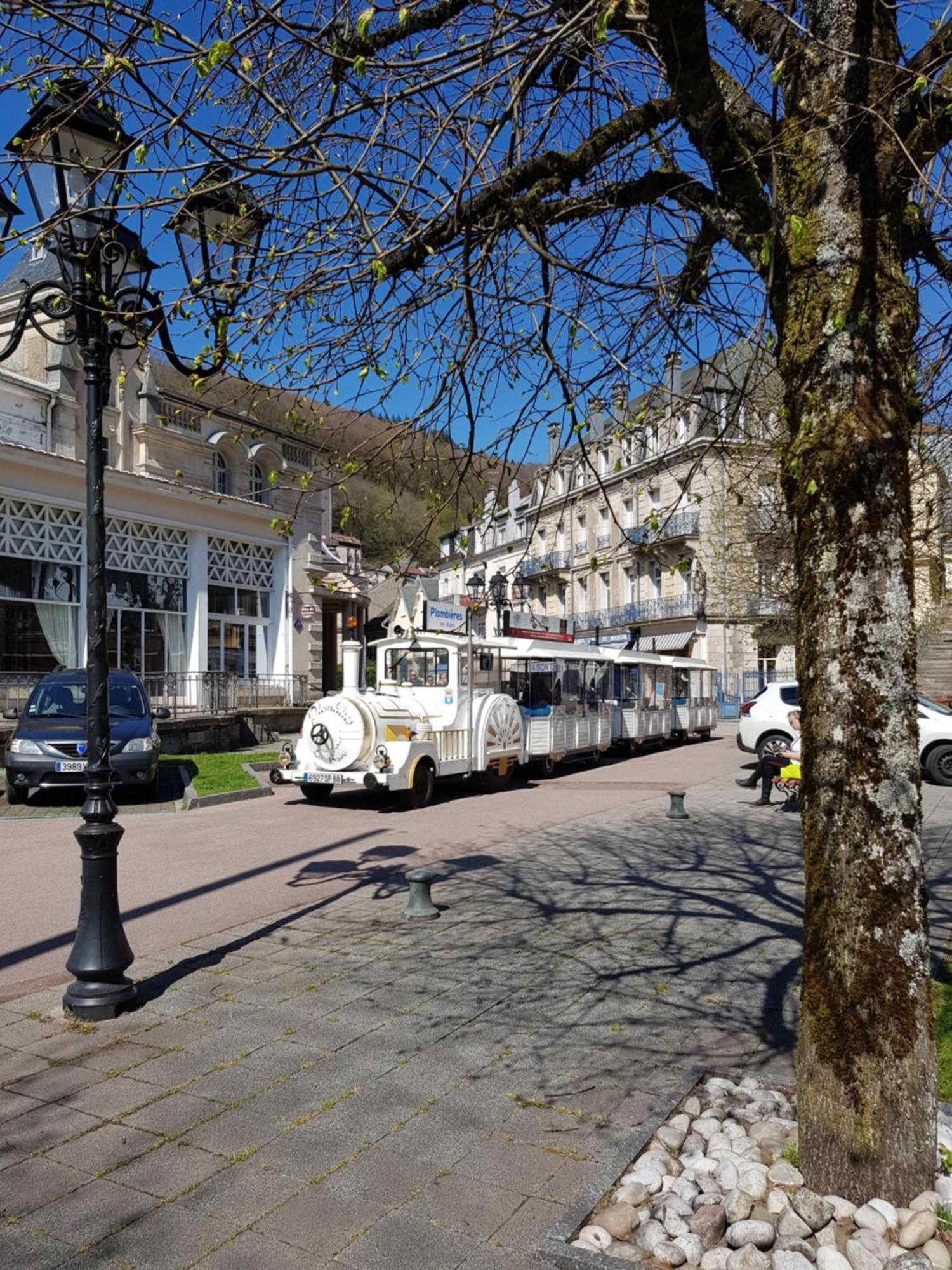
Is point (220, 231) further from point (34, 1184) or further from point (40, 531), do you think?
point (40, 531)

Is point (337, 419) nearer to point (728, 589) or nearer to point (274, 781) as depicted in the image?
point (274, 781)

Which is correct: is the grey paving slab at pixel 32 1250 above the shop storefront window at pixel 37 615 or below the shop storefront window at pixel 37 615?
below

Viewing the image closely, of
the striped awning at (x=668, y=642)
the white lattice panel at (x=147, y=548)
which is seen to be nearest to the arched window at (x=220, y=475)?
the white lattice panel at (x=147, y=548)

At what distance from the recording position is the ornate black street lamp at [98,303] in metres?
4.44

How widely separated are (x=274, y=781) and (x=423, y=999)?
877 centimetres

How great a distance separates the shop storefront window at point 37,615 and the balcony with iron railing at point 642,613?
2753 centimetres

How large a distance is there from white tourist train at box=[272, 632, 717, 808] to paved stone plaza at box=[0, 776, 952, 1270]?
5610mm

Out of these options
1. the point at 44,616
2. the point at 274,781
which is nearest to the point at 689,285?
the point at 274,781

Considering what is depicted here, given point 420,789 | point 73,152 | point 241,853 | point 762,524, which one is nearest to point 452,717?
point 420,789

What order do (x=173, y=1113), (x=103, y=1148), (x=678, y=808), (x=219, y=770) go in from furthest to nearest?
(x=219, y=770) → (x=678, y=808) → (x=173, y=1113) → (x=103, y=1148)

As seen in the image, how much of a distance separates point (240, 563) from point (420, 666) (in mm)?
12679

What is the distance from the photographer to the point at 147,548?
24203 mm

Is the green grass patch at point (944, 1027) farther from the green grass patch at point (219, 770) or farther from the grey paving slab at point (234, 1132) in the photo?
the green grass patch at point (219, 770)

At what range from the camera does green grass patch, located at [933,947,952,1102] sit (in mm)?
4066
